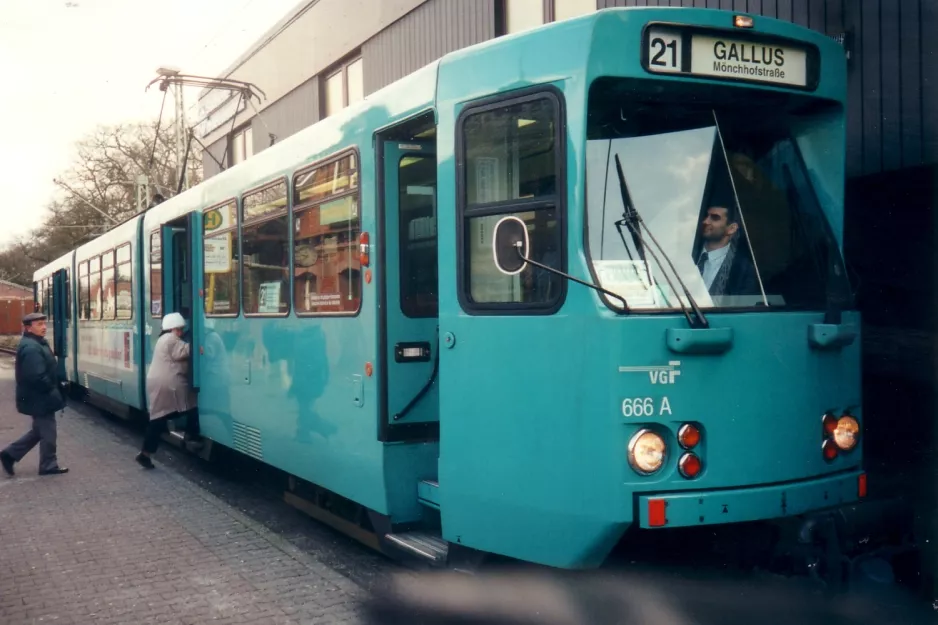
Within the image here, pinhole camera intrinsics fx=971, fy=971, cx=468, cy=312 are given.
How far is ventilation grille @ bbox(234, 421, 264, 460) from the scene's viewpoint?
7.63 meters

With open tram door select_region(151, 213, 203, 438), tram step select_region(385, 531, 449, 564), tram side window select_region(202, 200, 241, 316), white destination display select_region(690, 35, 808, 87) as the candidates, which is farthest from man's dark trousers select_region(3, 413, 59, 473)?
white destination display select_region(690, 35, 808, 87)

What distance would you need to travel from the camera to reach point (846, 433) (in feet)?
15.9

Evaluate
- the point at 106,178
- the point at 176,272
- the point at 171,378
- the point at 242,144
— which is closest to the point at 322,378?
the point at 171,378

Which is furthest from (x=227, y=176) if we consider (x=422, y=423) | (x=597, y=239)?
(x=597, y=239)

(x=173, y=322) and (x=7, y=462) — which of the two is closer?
(x=173, y=322)

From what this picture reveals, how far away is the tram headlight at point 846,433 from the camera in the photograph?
4.81 meters

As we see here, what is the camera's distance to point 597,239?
4477 millimetres

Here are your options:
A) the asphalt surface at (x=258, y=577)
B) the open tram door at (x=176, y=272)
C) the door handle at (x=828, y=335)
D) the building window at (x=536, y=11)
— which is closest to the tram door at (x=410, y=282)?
the asphalt surface at (x=258, y=577)

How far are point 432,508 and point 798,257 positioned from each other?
95.8 inches

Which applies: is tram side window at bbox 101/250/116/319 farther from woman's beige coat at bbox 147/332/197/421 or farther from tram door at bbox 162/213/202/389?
woman's beige coat at bbox 147/332/197/421

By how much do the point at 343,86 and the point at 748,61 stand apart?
44.9ft

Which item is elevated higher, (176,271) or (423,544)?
(176,271)

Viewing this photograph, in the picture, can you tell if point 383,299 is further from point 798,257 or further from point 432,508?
point 798,257

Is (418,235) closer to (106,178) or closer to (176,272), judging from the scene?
(176,272)
